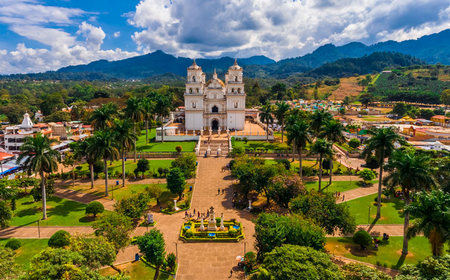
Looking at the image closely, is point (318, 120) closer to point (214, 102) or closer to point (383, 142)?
point (383, 142)

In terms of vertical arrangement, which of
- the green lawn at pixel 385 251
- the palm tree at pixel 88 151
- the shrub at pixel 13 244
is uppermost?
the palm tree at pixel 88 151

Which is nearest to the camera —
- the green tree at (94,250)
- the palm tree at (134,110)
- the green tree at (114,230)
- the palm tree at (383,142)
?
the green tree at (94,250)

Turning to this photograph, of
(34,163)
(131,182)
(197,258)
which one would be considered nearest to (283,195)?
(197,258)

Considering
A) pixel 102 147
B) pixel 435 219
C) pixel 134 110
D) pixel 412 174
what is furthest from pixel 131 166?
pixel 435 219

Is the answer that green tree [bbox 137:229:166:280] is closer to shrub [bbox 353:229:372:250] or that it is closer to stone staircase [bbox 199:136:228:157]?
shrub [bbox 353:229:372:250]

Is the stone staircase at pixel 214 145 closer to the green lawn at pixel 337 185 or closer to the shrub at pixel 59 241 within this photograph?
the green lawn at pixel 337 185

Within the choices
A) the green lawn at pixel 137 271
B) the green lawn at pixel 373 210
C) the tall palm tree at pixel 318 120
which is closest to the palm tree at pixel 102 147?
the green lawn at pixel 137 271

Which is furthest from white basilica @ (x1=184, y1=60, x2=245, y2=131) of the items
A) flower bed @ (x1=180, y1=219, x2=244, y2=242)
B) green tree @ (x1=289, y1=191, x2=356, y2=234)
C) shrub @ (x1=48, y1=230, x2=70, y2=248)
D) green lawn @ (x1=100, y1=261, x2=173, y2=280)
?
green lawn @ (x1=100, y1=261, x2=173, y2=280)
